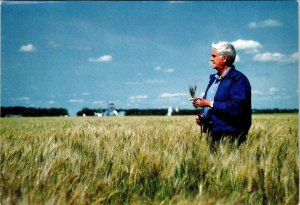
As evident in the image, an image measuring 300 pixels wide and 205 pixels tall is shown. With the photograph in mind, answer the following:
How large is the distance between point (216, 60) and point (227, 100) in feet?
1.29

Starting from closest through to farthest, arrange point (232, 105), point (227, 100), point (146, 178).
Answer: point (146, 178), point (232, 105), point (227, 100)

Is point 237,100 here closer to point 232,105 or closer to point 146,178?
point 232,105

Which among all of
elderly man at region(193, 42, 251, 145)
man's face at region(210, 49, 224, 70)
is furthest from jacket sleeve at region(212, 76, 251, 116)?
man's face at region(210, 49, 224, 70)

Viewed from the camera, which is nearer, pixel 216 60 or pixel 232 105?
pixel 232 105

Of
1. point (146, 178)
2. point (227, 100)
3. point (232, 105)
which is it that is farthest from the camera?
point (227, 100)

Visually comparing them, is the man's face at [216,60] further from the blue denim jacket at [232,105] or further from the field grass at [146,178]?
the field grass at [146,178]

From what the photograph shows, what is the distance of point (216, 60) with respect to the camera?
355 centimetres

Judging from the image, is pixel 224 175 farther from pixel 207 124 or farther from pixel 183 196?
pixel 207 124

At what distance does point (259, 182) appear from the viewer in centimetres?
233

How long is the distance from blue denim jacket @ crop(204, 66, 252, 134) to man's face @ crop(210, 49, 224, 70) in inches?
4.4

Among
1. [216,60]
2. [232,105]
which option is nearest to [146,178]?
[232,105]

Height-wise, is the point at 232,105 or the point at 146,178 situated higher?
the point at 232,105

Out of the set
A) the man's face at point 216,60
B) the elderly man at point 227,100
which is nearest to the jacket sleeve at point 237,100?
the elderly man at point 227,100

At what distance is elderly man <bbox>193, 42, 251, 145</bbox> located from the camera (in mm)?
3449
